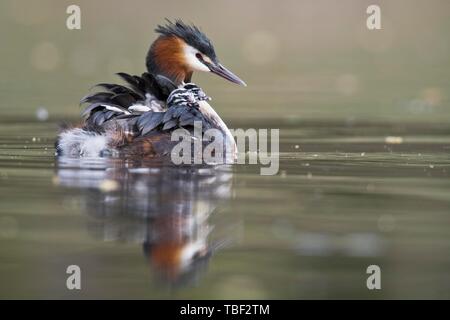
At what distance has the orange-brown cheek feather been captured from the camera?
11.0 meters

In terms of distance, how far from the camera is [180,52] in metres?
11.0

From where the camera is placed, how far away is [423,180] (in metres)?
8.71

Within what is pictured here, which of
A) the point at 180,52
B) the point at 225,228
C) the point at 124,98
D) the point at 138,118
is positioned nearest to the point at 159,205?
the point at 225,228

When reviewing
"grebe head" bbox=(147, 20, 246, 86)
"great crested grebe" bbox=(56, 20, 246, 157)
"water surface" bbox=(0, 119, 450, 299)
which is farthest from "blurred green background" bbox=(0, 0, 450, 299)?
"grebe head" bbox=(147, 20, 246, 86)

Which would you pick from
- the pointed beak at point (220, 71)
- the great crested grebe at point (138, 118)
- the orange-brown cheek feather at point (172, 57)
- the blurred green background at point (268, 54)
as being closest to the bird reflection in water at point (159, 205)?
the great crested grebe at point (138, 118)

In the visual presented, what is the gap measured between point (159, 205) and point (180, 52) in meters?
3.97

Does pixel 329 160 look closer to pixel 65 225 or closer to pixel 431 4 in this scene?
pixel 65 225

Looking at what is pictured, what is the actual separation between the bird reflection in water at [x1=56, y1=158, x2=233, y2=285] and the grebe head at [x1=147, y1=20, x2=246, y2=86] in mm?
1977

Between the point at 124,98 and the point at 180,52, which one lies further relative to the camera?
the point at 180,52

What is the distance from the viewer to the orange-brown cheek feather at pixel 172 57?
11.0 m

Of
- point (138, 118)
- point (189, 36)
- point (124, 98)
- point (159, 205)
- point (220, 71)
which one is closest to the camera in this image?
point (159, 205)

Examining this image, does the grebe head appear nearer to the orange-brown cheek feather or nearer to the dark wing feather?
the orange-brown cheek feather

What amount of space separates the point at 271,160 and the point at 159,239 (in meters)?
3.66

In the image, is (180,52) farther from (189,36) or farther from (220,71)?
(220,71)
